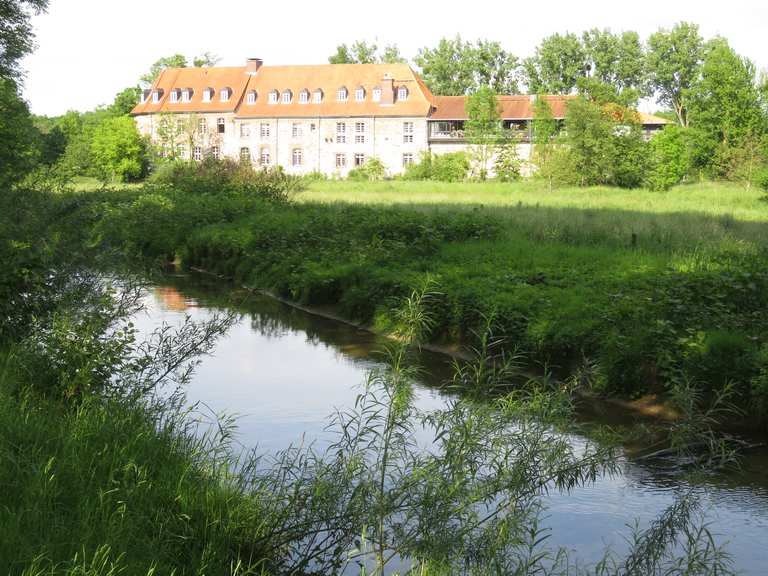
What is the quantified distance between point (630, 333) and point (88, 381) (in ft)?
18.8

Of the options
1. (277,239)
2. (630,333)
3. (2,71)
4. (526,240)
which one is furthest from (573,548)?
(2,71)

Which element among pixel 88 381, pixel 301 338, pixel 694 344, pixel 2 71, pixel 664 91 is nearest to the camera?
pixel 88 381

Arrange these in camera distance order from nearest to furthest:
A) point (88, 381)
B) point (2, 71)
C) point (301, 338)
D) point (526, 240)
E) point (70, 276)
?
point (88, 381), point (70, 276), point (301, 338), point (526, 240), point (2, 71)

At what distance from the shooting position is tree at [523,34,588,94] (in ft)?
287

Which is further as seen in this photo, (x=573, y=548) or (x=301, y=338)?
(x=301, y=338)

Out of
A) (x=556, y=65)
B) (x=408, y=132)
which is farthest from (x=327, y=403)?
(x=556, y=65)

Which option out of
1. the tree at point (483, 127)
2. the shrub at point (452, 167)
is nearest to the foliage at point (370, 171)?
the shrub at point (452, 167)

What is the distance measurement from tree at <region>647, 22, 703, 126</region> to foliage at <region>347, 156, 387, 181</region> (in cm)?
3075

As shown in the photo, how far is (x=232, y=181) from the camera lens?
31922 millimetres

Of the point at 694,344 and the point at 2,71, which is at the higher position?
the point at 2,71

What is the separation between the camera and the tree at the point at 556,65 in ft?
287

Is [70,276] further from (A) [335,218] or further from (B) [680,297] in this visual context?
(A) [335,218]

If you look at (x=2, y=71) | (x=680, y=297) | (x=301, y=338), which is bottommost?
(x=301, y=338)

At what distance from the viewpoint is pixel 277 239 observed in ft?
64.5
